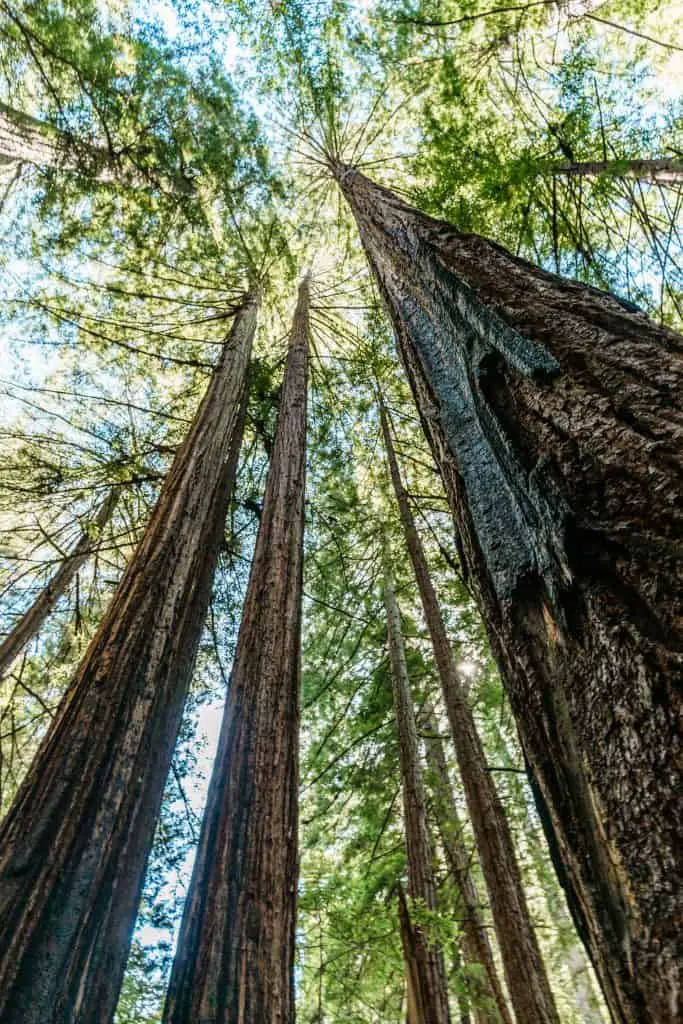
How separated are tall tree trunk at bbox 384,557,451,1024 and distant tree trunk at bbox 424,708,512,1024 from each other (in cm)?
37

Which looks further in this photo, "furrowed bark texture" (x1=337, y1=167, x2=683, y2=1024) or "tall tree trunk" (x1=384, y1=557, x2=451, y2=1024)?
"tall tree trunk" (x1=384, y1=557, x2=451, y2=1024)

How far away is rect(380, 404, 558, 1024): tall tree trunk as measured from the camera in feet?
9.80

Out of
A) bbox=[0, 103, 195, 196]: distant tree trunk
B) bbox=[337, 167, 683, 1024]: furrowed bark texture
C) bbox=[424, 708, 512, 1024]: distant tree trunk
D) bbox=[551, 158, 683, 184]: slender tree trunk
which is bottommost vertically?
bbox=[337, 167, 683, 1024]: furrowed bark texture

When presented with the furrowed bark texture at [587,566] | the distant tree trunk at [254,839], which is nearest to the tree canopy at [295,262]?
the distant tree trunk at [254,839]

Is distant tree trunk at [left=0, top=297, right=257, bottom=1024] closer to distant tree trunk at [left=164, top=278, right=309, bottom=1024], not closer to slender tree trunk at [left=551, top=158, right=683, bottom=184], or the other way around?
distant tree trunk at [left=164, top=278, right=309, bottom=1024]

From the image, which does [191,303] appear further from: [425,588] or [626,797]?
[626,797]

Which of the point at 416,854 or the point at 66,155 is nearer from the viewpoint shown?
the point at 416,854

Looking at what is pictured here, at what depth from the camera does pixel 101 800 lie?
5.36 ft

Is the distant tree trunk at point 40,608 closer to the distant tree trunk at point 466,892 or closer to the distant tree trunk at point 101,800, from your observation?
the distant tree trunk at point 101,800

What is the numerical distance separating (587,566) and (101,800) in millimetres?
1613

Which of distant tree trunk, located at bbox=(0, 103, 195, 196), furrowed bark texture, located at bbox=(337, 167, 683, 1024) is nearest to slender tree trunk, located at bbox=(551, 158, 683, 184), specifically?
Answer: furrowed bark texture, located at bbox=(337, 167, 683, 1024)

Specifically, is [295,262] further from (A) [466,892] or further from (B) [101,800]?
(A) [466,892]

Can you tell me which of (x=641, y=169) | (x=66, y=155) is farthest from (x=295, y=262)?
(x=641, y=169)

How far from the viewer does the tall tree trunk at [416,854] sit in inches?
121
